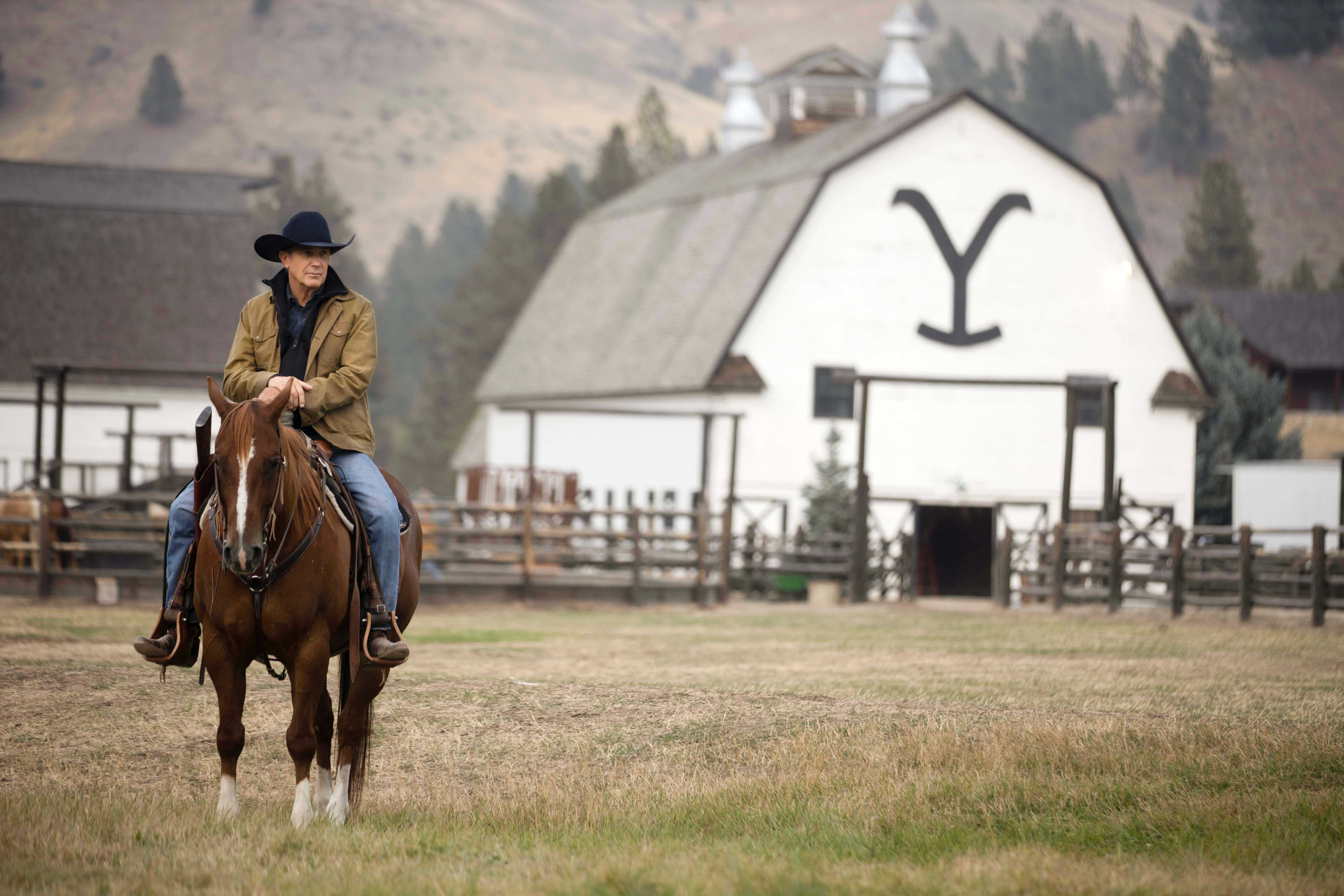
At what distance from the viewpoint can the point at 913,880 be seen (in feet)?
23.5

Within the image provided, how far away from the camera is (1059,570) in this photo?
26.6m

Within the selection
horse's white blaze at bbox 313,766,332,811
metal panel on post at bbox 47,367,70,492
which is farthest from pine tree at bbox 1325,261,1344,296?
horse's white blaze at bbox 313,766,332,811

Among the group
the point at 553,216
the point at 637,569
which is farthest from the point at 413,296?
the point at 637,569

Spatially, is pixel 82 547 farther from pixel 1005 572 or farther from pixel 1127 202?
pixel 1127 202

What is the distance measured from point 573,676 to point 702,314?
2518 cm

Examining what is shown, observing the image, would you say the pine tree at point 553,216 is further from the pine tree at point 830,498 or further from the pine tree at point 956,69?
the pine tree at point 956,69

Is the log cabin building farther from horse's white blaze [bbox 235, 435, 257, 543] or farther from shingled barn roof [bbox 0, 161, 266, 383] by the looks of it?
horse's white blaze [bbox 235, 435, 257, 543]

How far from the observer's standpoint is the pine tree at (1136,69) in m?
180

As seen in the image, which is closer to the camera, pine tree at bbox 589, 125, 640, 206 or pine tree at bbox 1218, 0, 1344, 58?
pine tree at bbox 589, 125, 640, 206

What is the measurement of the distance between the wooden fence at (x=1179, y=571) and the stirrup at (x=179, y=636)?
54.6ft

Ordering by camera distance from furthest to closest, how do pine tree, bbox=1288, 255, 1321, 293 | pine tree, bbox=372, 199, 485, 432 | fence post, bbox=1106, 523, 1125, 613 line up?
pine tree, bbox=372, 199, 485, 432, pine tree, bbox=1288, 255, 1321, 293, fence post, bbox=1106, 523, 1125, 613

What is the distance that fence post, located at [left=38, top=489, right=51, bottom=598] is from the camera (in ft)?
78.3

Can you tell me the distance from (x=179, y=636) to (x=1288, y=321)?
6076 cm

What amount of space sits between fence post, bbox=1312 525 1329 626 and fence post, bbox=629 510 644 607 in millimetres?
10363
